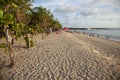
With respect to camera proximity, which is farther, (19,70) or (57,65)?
(57,65)

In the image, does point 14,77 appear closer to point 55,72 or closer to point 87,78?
point 55,72

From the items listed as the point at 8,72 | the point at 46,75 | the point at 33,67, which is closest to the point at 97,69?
the point at 46,75

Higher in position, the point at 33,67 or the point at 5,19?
the point at 5,19

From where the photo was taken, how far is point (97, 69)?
837 centimetres

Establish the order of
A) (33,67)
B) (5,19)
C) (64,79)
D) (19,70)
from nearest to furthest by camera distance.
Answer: (5,19) < (64,79) < (19,70) < (33,67)

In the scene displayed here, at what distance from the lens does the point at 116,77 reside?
729 centimetres

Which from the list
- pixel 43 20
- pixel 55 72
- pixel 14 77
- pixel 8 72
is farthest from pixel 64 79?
pixel 43 20

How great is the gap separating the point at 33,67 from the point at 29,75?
1287mm

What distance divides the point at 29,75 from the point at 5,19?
294cm

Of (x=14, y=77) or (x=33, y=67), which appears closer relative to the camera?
(x=14, y=77)

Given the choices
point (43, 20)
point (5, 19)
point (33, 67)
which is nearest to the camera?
point (5, 19)

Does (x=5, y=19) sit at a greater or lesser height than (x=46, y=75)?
greater

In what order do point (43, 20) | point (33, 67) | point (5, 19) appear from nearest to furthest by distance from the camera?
point (5, 19)
point (33, 67)
point (43, 20)

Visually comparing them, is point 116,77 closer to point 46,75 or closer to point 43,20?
point 46,75
